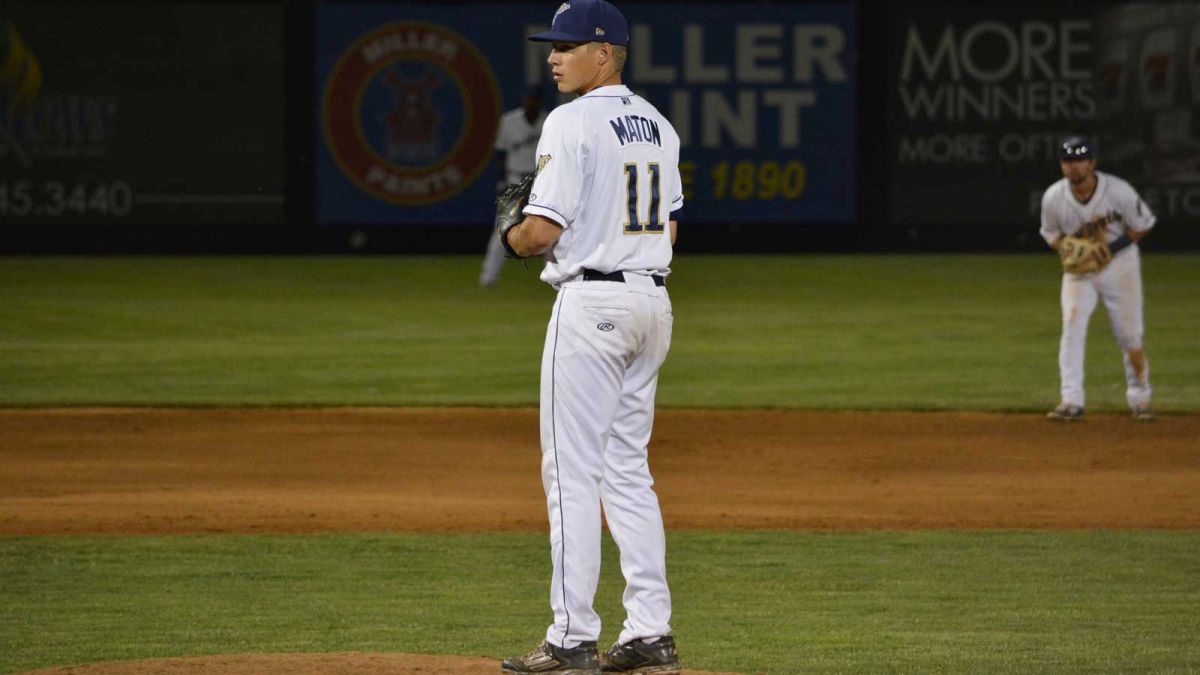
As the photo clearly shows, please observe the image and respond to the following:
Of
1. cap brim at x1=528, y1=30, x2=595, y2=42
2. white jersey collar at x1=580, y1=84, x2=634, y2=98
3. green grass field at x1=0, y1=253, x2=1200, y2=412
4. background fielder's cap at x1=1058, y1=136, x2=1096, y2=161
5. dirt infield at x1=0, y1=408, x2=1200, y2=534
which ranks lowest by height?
dirt infield at x1=0, y1=408, x2=1200, y2=534

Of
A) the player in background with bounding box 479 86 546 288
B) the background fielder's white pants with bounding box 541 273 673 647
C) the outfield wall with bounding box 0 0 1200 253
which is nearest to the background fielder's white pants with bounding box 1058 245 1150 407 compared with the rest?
the background fielder's white pants with bounding box 541 273 673 647

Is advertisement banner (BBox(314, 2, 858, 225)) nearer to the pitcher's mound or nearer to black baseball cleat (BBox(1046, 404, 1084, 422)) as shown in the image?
black baseball cleat (BBox(1046, 404, 1084, 422))

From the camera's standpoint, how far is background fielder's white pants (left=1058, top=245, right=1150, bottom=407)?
1202 centimetres

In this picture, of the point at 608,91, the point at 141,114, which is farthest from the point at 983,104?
the point at 608,91

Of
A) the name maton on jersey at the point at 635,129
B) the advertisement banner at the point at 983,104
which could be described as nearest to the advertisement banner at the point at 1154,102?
the advertisement banner at the point at 983,104

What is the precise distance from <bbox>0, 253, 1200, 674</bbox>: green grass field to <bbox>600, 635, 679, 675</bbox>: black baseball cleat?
24.1 inches

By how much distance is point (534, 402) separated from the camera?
43.7 ft

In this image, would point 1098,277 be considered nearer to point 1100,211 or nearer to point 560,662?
point 1100,211

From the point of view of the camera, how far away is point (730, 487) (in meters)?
10.0

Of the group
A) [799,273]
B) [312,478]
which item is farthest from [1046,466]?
[799,273]

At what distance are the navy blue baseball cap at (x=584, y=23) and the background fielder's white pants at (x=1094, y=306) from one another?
7.40 meters

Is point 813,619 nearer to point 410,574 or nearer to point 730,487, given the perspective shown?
point 410,574

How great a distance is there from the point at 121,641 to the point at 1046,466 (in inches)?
240

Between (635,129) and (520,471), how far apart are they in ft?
17.9
